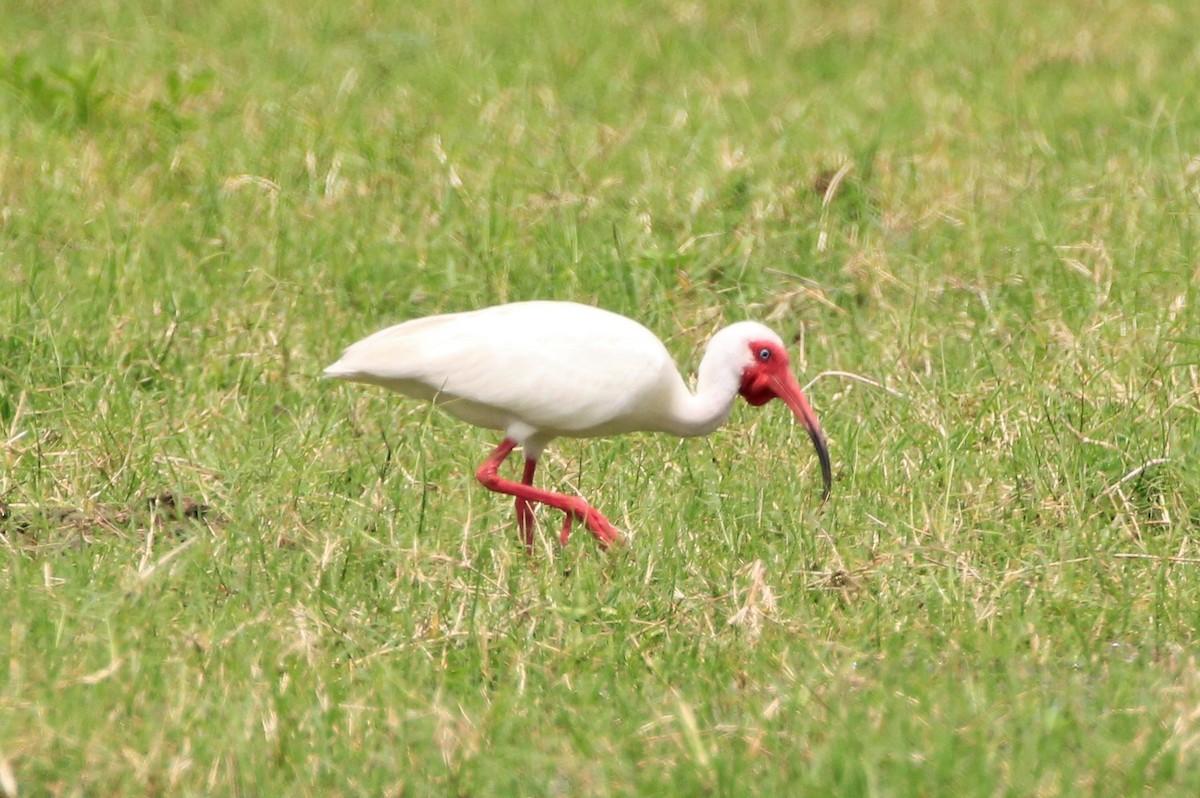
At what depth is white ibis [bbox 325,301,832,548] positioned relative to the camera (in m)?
5.00

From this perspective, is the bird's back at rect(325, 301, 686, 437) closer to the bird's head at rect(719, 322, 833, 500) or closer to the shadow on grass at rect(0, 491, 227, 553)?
the bird's head at rect(719, 322, 833, 500)

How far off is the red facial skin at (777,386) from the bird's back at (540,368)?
0.79 ft

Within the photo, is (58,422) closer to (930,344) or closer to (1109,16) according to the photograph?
(930,344)

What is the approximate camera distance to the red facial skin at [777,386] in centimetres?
526

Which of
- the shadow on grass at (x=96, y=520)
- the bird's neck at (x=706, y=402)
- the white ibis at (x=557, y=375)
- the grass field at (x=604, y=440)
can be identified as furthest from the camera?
the bird's neck at (x=706, y=402)

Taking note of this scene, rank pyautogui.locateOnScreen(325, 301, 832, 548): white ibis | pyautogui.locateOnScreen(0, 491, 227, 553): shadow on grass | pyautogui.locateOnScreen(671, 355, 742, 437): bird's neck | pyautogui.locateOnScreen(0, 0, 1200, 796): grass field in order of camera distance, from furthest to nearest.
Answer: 1. pyautogui.locateOnScreen(671, 355, 742, 437): bird's neck
2. pyautogui.locateOnScreen(325, 301, 832, 548): white ibis
3. pyautogui.locateOnScreen(0, 491, 227, 553): shadow on grass
4. pyautogui.locateOnScreen(0, 0, 1200, 796): grass field

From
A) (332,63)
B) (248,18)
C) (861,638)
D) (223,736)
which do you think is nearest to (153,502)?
(223,736)

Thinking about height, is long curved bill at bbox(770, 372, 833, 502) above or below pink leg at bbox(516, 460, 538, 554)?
above

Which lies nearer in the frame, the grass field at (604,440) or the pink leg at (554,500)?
the grass field at (604,440)

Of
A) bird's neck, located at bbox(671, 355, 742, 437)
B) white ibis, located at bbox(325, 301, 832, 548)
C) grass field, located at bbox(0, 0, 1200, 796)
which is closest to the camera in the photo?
grass field, located at bbox(0, 0, 1200, 796)

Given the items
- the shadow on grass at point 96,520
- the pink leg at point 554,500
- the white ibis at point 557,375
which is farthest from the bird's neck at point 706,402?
the shadow on grass at point 96,520

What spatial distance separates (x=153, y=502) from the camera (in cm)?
505

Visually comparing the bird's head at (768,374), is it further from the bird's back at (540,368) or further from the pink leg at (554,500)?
the pink leg at (554,500)

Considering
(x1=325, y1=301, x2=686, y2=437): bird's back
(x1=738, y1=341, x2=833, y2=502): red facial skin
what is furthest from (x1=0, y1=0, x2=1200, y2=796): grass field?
(x1=325, y1=301, x2=686, y2=437): bird's back
